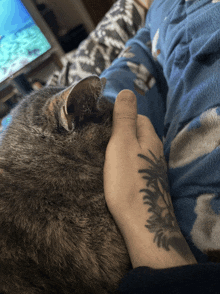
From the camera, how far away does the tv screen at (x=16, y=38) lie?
191 cm

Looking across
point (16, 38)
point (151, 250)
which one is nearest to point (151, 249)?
point (151, 250)

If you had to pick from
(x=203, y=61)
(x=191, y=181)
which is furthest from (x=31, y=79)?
(x=191, y=181)

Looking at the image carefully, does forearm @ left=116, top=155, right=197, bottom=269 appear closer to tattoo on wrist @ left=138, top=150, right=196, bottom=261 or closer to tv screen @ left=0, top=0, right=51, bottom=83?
tattoo on wrist @ left=138, top=150, right=196, bottom=261

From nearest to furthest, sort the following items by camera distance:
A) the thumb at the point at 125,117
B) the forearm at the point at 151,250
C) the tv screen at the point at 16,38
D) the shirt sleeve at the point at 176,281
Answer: the shirt sleeve at the point at 176,281 → the forearm at the point at 151,250 → the thumb at the point at 125,117 → the tv screen at the point at 16,38

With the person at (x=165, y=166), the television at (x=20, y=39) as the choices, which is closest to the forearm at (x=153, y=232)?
the person at (x=165, y=166)

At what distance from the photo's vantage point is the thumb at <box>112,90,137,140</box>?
617 millimetres

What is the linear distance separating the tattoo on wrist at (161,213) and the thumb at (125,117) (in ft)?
0.29

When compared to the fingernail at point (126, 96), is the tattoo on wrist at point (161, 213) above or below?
below

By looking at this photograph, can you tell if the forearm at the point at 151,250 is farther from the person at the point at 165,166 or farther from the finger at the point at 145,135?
the finger at the point at 145,135

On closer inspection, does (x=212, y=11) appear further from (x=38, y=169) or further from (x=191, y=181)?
(x=38, y=169)

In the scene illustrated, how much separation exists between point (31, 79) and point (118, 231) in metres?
2.29

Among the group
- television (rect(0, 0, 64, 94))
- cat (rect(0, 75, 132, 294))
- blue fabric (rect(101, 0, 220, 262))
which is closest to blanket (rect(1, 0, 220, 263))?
blue fabric (rect(101, 0, 220, 262))

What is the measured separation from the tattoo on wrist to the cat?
0.11 m

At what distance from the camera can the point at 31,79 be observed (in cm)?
231
